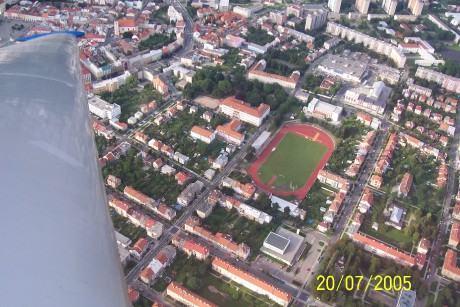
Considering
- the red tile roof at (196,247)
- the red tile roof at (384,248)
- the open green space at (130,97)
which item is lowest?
the red tile roof at (384,248)

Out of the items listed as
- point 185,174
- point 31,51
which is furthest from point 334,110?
point 31,51

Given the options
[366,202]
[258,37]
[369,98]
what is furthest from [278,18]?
[366,202]

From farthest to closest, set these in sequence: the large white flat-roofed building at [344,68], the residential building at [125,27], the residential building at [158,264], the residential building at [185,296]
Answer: the residential building at [125,27], the large white flat-roofed building at [344,68], the residential building at [158,264], the residential building at [185,296]

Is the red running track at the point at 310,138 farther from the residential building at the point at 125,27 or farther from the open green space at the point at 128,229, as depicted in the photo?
the residential building at the point at 125,27

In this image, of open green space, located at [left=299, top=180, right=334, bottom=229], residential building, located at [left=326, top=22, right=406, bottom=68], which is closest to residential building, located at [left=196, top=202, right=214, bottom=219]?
open green space, located at [left=299, top=180, right=334, bottom=229]

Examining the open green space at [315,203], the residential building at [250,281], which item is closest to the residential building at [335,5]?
the open green space at [315,203]

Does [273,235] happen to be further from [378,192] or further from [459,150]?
[459,150]
